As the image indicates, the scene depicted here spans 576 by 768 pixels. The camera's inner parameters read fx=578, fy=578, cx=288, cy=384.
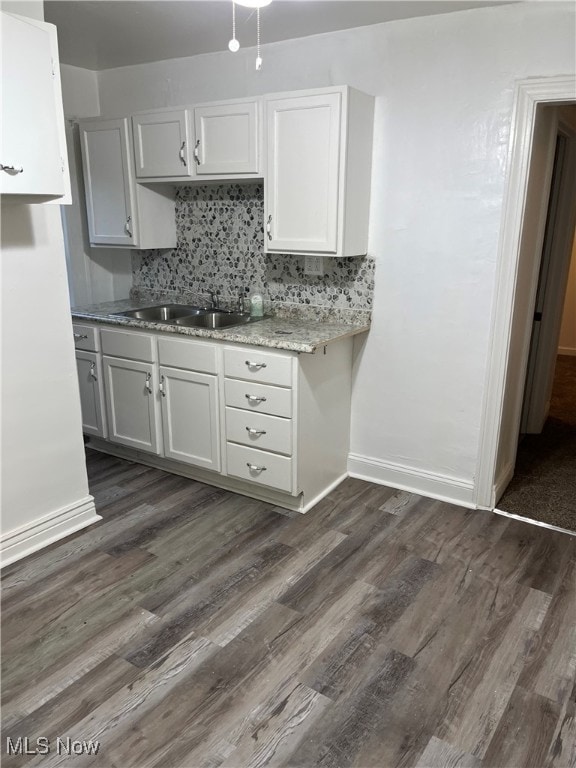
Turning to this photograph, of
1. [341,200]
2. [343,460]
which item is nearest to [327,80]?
[341,200]

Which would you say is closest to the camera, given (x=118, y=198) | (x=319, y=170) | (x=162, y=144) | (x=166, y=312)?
(x=319, y=170)

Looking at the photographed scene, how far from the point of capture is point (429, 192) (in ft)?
9.21

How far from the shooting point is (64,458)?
107 inches

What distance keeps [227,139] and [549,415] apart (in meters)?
3.15

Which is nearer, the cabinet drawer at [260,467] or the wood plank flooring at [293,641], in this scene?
the wood plank flooring at [293,641]

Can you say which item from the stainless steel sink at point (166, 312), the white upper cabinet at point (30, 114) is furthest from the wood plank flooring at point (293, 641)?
the white upper cabinet at point (30, 114)

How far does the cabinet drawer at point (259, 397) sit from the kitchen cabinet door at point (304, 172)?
0.73m

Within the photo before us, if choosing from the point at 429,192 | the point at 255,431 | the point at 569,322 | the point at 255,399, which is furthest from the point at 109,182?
the point at 569,322

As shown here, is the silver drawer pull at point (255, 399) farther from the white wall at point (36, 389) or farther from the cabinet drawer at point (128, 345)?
the white wall at point (36, 389)

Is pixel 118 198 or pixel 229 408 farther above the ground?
pixel 118 198

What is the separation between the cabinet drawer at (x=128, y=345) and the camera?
3.23 m

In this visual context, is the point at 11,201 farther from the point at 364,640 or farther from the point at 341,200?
the point at 364,640

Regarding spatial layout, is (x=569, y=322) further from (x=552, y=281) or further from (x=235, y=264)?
(x=235, y=264)

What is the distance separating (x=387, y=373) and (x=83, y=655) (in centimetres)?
197
